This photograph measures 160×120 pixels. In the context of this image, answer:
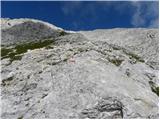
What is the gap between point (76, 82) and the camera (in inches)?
1471

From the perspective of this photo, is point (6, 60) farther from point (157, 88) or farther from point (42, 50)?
point (157, 88)

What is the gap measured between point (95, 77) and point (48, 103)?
561cm

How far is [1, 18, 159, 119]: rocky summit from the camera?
3403 centimetres

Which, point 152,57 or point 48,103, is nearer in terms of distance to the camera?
point 48,103

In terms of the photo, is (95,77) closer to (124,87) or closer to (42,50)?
(124,87)

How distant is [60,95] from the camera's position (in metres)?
35.8

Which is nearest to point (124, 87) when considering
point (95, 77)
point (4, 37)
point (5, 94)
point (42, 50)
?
point (95, 77)

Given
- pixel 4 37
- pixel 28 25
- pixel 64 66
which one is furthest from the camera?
pixel 28 25

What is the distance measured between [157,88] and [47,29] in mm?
48131

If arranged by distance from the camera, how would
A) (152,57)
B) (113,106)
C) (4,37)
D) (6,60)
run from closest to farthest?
(113,106), (6,60), (152,57), (4,37)

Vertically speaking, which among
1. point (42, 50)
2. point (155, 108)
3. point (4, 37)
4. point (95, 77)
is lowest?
point (155, 108)

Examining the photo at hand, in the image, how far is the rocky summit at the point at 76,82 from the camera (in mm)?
34031

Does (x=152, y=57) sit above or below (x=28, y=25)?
below

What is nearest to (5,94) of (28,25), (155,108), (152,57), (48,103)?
(48,103)
